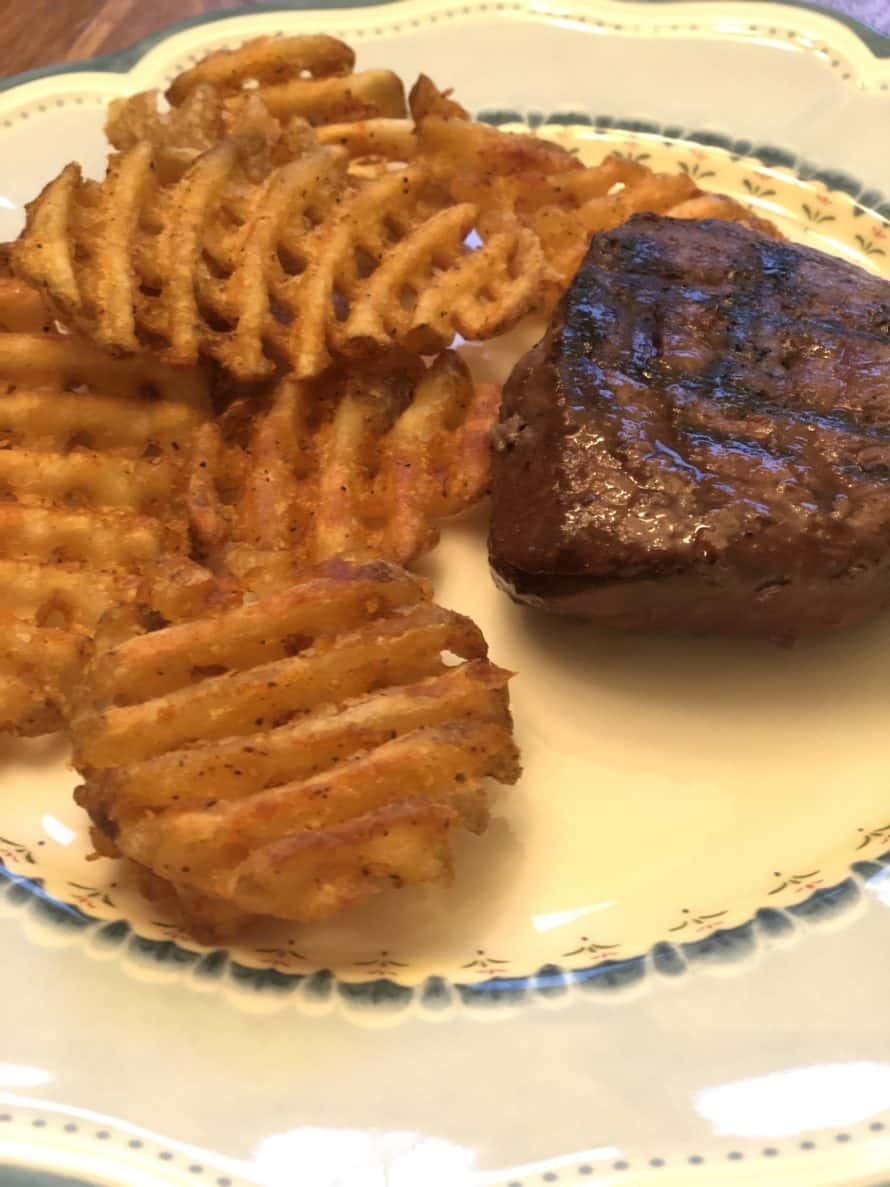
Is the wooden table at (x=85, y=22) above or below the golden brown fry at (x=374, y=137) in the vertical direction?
above

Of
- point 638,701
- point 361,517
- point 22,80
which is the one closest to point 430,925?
point 638,701

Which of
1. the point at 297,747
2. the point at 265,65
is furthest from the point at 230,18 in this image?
the point at 297,747

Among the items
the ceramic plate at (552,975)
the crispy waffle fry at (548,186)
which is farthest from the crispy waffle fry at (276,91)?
the ceramic plate at (552,975)

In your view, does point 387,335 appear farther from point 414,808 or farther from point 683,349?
point 414,808

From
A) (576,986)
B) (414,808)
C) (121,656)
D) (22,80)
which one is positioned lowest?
(576,986)

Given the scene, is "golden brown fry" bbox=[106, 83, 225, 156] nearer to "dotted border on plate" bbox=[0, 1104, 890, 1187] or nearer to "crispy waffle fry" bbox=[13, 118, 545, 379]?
"crispy waffle fry" bbox=[13, 118, 545, 379]

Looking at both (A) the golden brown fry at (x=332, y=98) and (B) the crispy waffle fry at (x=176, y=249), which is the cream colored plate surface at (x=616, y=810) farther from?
(A) the golden brown fry at (x=332, y=98)

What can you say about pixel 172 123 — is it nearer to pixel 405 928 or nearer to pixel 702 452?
pixel 702 452
